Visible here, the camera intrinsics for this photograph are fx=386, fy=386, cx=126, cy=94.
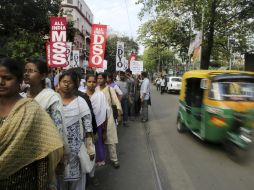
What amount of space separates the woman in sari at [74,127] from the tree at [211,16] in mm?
24643

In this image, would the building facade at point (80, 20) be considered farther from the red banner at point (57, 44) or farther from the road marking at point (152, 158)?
the road marking at point (152, 158)

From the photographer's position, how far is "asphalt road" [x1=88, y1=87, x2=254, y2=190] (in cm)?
587

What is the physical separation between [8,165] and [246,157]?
6057 millimetres

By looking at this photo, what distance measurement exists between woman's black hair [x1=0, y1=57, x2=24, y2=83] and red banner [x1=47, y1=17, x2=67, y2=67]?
7.67m

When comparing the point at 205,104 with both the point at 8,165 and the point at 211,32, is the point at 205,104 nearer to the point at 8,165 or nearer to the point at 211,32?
the point at 8,165

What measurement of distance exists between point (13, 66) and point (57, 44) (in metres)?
8.06

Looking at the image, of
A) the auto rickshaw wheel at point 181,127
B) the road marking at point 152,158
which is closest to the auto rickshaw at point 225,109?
the road marking at point 152,158

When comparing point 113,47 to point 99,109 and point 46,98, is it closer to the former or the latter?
point 99,109

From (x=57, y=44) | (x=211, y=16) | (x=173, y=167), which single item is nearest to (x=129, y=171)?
(x=173, y=167)

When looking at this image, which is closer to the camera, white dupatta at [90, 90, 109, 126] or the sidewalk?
white dupatta at [90, 90, 109, 126]

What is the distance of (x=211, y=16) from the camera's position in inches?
1136

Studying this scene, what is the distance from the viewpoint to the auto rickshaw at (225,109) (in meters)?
7.25

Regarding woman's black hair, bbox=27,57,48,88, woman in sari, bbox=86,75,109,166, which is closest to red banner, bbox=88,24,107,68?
woman in sari, bbox=86,75,109,166

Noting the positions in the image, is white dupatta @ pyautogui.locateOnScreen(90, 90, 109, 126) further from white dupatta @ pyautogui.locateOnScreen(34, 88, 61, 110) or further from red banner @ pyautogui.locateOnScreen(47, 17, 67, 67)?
red banner @ pyautogui.locateOnScreen(47, 17, 67, 67)
